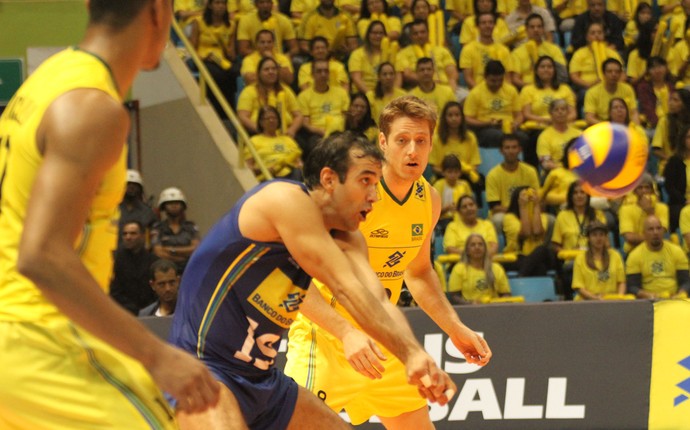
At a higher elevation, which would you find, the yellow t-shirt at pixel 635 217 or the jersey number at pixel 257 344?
the jersey number at pixel 257 344

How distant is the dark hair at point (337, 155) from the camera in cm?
432

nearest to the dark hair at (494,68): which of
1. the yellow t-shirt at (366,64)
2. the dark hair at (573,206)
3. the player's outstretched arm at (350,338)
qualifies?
the yellow t-shirt at (366,64)

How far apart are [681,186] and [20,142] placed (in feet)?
33.4

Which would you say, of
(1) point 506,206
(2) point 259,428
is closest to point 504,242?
(1) point 506,206

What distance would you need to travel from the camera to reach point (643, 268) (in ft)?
35.2

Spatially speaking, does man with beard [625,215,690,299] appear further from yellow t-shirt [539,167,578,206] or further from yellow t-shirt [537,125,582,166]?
yellow t-shirt [537,125,582,166]

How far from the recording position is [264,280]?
4.29 metres

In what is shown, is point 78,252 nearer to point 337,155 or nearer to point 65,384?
point 65,384

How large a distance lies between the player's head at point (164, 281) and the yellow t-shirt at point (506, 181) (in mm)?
3947

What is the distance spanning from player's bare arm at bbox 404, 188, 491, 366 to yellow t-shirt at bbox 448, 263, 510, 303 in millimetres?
4273

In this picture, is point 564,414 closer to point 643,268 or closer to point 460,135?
point 643,268

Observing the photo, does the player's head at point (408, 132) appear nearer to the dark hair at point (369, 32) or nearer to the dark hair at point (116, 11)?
the dark hair at point (116, 11)

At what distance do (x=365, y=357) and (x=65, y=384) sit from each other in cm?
175

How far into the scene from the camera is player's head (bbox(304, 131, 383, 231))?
4.32 metres
